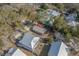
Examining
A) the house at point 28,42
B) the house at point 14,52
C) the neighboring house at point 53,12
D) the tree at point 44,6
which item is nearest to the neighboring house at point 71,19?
the neighboring house at point 53,12

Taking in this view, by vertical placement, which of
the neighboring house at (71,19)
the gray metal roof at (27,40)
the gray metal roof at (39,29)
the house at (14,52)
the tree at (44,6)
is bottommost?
the house at (14,52)

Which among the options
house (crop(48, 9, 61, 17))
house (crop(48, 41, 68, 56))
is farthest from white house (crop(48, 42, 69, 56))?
house (crop(48, 9, 61, 17))

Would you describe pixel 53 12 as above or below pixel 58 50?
above

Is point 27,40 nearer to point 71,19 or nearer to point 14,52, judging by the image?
point 14,52

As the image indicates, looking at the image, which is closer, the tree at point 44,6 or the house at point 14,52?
the house at point 14,52

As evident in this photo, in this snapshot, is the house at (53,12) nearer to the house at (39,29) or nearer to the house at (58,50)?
the house at (39,29)

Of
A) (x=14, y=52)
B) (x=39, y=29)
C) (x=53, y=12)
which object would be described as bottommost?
(x=14, y=52)

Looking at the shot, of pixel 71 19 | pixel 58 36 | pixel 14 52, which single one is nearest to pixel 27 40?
pixel 14 52
